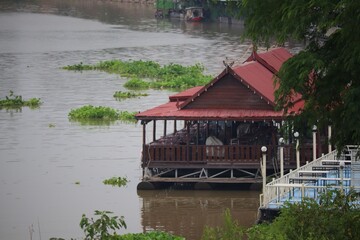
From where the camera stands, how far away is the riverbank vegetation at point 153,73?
5191 cm

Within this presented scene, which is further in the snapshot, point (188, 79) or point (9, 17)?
point (9, 17)

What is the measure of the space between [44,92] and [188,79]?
620 cm

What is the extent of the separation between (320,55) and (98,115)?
26637mm

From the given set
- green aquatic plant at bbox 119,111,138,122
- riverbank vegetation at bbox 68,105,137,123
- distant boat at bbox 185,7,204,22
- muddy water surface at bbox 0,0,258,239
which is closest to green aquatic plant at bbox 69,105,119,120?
riverbank vegetation at bbox 68,105,137,123

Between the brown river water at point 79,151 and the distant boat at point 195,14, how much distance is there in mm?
20733

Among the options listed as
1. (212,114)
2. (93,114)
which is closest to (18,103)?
(93,114)

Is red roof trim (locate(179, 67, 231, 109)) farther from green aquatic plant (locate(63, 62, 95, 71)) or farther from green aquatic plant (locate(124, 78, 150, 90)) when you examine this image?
green aquatic plant (locate(63, 62, 95, 71))

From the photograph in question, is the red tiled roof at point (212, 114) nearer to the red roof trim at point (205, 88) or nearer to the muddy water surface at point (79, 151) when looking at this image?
the red roof trim at point (205, 88)

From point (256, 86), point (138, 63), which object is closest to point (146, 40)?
point (138, 63)

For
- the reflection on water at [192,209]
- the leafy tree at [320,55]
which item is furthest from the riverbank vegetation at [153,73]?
the leafy tree at [320,55]

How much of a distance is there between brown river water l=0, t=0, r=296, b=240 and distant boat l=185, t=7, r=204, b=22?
2073cm

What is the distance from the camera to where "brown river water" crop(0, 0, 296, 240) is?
2644 cm

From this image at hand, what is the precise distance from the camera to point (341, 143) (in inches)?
647

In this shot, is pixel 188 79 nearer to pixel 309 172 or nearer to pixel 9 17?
pixel 309 172
